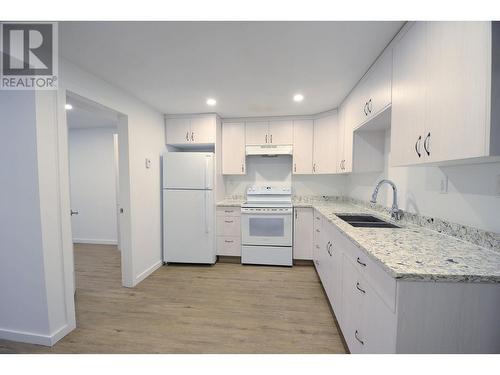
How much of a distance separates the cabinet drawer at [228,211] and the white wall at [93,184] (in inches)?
93.1

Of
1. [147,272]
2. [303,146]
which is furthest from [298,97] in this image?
[147,272]

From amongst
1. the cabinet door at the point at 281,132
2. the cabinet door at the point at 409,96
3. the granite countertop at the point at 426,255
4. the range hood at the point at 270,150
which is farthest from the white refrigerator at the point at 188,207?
the cabinet door at the point at 409,96

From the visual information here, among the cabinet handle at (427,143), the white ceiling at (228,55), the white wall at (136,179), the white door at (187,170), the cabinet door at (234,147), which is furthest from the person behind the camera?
the cabinet door at (234,147)

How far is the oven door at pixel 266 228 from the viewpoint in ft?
10.0

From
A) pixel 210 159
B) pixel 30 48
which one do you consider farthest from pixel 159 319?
pixel 30 48

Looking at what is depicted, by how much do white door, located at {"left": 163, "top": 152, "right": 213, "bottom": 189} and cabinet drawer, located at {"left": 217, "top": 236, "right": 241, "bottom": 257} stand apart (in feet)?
2.80

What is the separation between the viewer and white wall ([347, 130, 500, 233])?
3.83 feet

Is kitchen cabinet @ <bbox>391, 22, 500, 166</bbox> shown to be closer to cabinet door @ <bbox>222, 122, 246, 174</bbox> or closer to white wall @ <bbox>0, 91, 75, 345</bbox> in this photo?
cabinet door @ <bbox>222, 122, 246, 174</bbox>

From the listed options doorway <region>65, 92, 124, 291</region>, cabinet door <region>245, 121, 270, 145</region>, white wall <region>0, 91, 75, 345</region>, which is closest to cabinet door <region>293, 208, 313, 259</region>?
cabinet door <region>245, 121, 270, 145</region>

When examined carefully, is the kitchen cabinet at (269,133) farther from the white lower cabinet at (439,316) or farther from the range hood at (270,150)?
the white lower cabinet at (439,316)

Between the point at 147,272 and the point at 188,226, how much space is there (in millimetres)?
783

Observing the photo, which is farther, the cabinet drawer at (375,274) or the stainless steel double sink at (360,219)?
the stainless steel double sink at (360,219)

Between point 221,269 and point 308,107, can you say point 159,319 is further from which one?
point 308,107

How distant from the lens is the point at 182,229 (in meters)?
3.08
